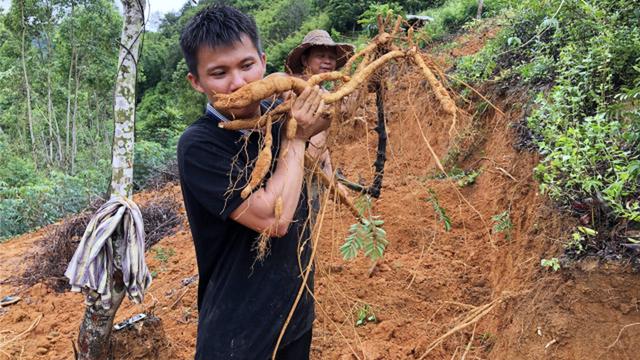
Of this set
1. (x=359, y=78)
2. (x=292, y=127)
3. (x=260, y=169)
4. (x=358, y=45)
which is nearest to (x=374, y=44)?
(x=359, y=78)

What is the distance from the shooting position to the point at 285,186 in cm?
125

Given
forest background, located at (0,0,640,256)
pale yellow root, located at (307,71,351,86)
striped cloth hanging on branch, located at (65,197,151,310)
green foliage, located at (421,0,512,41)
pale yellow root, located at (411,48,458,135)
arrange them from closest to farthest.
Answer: pale yellow root, located at (307,71,351,86) → pale yellow root, located at (411,48,458,135) → forest background, located at (0,0,640,256) → striped cloth hanging on branch, located at (65,197,151,310) → green foliage, located at (421,0,512,41)

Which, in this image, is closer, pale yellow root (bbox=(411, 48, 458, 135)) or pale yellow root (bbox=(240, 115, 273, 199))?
pale yellow root (bbox=(240, 115, 273, 199))

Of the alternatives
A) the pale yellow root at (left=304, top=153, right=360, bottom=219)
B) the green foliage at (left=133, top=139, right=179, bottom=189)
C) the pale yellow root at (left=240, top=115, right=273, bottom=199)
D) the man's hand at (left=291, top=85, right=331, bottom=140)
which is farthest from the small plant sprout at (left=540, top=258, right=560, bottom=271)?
the green foliage at (left=133, top=139, right=179, bottom=189)

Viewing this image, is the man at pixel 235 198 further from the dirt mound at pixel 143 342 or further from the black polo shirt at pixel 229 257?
the dirt mound at pixel 143 342

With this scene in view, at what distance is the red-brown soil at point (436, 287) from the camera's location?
171cm

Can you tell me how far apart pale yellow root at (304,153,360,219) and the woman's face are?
1371mm

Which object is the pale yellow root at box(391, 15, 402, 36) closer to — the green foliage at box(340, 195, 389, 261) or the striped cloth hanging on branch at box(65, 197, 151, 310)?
the green foliage at box(340, 195, 389, 261)

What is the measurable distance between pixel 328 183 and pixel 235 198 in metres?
0.56

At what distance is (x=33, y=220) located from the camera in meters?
7.44

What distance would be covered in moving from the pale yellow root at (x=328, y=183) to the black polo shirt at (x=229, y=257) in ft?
0.54

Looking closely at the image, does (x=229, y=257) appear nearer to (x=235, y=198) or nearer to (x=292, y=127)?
(x=235, y=198)

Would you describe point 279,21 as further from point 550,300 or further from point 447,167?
point 550,300

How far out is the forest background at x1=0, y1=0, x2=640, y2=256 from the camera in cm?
198
